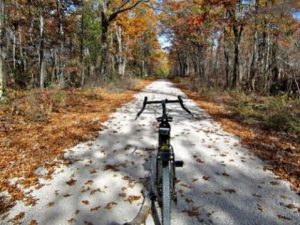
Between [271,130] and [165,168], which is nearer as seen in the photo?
[165,168]

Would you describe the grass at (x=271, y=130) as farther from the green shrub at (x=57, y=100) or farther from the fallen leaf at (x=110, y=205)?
the green shrub at (x=57, y=100)

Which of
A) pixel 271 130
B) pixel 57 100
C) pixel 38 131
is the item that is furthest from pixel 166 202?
pixel 57 100

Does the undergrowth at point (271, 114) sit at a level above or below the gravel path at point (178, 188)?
above

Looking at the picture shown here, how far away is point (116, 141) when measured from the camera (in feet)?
22.1

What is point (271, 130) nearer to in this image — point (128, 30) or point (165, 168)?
point (165, 168)

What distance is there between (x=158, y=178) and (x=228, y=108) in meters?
8.51

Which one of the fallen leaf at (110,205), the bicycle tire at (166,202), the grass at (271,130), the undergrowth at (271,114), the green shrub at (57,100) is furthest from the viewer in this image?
the green shrub at (57,100)

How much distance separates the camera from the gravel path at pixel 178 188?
11.8ft

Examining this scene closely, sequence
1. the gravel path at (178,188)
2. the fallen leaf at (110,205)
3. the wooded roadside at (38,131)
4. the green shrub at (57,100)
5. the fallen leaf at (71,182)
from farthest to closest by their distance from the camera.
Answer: the green shrub at (57,100)
the wooded roadside at (38,131)
the fallen leaf at (71,182)
the fallen leaf at (110,205)
the gravel path at (178,188)

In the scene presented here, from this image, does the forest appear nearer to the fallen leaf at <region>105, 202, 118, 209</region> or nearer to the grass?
the grass

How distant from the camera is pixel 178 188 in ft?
14.3

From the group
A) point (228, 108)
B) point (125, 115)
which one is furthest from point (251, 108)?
point (125, 115)

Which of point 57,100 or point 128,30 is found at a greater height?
point 128,30

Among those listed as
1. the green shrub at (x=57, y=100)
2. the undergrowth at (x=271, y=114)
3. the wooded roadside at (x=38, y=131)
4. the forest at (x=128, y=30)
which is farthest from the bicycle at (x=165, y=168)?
the green shrub at (x=57, y=100)
